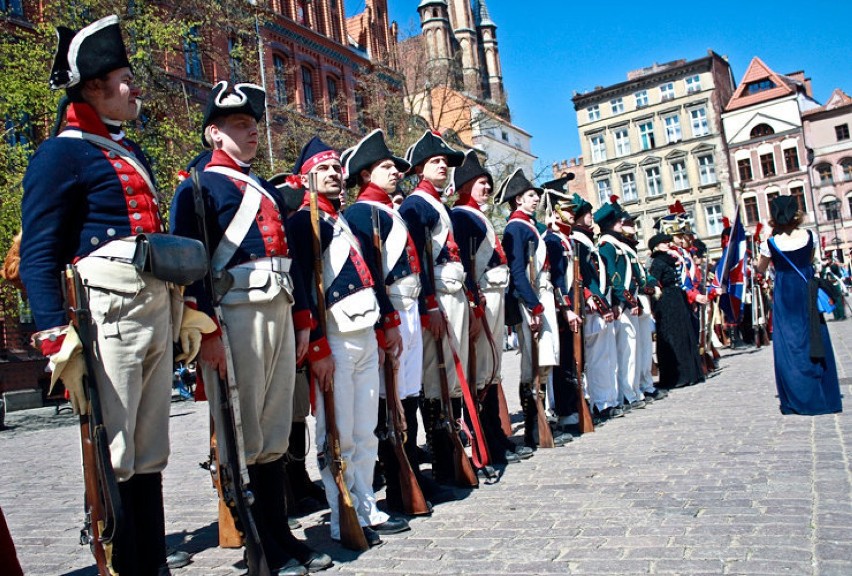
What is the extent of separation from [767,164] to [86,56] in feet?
226

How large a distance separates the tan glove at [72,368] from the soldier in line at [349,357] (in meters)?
1.52

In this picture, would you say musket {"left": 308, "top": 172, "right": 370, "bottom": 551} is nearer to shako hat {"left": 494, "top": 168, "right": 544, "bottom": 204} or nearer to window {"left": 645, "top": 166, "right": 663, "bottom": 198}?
shako hat {"left": 494, "top": 168, "right": 544, "bottom": 204}

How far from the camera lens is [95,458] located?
3.06 metres

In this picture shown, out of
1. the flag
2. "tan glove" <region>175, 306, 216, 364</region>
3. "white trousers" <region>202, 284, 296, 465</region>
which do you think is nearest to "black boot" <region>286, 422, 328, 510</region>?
"white trousers" <region>202, 284, 296, 465</region>

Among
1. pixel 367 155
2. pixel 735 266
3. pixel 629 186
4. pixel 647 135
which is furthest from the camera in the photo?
pixel 629 186

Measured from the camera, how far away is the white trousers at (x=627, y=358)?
30.6ft

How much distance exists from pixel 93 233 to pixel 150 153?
16666mm

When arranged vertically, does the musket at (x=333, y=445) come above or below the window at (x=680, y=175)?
below

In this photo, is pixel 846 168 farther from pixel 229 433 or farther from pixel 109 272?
pixel 109 272

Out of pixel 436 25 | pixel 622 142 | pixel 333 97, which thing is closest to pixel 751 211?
pixel 622 142

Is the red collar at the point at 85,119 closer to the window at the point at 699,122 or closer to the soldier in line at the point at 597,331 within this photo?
the soldier in line at the point at 597,331

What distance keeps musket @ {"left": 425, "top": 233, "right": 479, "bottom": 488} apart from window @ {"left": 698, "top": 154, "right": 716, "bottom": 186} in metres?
64.2

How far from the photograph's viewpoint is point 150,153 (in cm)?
1886

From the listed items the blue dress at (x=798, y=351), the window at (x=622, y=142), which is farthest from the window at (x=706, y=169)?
the blue dress at (x=798, y=351)
